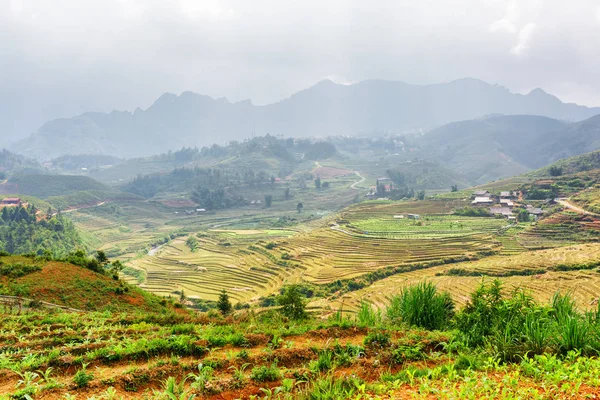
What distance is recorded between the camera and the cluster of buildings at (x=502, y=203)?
2206 inches

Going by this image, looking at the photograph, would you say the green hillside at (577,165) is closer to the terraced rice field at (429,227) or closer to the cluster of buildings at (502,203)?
the cluster of buildings at (502,203)

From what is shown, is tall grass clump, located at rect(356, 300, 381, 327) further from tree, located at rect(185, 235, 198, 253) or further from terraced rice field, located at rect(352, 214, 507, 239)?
tree, located at rect(185, 235, 198, 253)

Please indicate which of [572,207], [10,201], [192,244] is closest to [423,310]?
Result: [572,207]

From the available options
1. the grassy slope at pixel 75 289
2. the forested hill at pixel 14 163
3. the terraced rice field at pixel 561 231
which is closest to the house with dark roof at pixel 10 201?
the grassy slope at pixel 75 289

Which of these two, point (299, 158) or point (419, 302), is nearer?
point (419, 302)

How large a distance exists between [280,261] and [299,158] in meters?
151

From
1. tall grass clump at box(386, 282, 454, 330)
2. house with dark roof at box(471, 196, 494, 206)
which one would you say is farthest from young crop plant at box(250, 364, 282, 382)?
house with dark roof at box(471, 196, 494, 206)

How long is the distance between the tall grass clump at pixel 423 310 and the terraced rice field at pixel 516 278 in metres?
18.2

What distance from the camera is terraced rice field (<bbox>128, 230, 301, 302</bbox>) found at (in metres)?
41.6

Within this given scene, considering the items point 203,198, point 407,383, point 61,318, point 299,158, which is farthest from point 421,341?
point 299,158

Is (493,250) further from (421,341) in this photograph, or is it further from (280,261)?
(421,341)

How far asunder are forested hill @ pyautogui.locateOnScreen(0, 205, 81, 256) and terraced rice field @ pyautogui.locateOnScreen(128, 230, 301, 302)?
42.8 ft

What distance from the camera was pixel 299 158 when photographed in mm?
195750

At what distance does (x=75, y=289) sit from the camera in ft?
53.5
